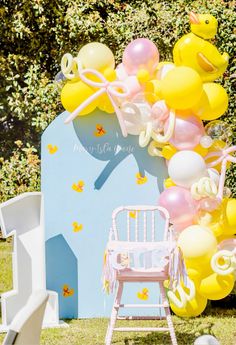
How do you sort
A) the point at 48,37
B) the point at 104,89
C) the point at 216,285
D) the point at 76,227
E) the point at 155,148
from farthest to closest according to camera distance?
the point at 48,37
the point at 76,227
the point at 155,148
the point at 104,89
the point at 216,285

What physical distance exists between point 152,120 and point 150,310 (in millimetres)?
1459

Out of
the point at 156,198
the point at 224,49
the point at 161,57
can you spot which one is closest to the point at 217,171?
the point at 156,198

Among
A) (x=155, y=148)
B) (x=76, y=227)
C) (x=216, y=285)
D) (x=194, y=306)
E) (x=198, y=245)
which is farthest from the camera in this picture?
(x=76, y=227)

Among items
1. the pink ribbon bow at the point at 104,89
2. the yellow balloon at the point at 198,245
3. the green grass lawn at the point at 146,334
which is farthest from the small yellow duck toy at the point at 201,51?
the green grass lawn at the point at 146,334

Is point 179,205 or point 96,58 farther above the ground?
point 96,58

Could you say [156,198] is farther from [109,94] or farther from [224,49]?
[224,49]

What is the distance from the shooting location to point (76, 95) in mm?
4922

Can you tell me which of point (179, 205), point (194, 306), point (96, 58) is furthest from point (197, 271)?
point (96, 58)

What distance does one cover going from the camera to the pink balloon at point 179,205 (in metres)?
4.72

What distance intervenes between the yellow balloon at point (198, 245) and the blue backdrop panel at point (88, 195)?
2.06ft

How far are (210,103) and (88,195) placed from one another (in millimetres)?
1161

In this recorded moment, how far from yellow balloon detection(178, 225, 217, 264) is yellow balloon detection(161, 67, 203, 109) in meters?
0.88

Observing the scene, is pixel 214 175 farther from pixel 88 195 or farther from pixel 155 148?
pixel 88 195

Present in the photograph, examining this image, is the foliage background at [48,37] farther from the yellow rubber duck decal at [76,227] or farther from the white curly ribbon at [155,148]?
the yellow rubber duck decal at [76,227]
